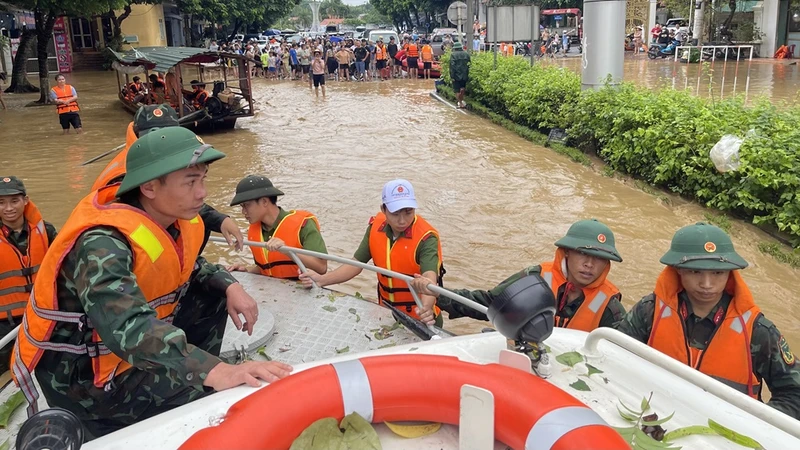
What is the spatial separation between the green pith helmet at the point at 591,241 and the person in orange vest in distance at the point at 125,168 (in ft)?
5.47

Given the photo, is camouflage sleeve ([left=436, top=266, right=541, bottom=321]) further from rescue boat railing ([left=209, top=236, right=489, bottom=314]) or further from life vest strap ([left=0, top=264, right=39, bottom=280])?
life vest strap ([left=0, top=264, right=39, bottom=280])

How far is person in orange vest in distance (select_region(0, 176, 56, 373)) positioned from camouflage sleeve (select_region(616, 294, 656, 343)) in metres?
3.83

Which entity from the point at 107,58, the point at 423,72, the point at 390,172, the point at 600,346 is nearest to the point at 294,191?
the point at 390,172

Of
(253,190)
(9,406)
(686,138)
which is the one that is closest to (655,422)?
(9,406)

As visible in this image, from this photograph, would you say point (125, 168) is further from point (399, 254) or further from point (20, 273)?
point (20, 273)

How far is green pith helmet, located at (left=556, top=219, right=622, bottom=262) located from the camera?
3.31 meters

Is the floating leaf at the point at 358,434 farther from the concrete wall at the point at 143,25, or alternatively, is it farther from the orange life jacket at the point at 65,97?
the concrete wall at the point at 143,25

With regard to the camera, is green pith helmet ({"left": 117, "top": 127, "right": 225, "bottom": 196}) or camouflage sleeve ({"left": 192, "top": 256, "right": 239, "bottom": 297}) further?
camouflage sleeve ({"left": 192, "top": 256, "right": 239, "bottom": 297})

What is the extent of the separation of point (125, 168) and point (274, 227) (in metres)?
2.12

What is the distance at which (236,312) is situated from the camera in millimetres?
2693

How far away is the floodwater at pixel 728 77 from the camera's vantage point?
58.0 feet

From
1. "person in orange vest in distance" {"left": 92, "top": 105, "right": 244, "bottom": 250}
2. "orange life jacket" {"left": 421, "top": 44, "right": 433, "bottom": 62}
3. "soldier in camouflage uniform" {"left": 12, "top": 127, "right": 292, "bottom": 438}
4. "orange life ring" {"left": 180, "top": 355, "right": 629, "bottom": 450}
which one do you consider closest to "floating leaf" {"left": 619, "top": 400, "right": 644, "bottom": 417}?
"orange life ring" {"left": 180, "top": 355, "right": 629, "bottom": 450}

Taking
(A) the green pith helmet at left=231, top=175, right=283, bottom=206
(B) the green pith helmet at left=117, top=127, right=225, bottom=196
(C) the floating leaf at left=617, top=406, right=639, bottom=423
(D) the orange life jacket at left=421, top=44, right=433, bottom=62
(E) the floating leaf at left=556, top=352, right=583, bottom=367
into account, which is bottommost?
(C) the floating leaf at left=617, top=406, right=639, bottom=423

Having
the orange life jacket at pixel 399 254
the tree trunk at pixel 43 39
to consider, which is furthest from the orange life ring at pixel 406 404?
the tree trunk at pixel 43 39
